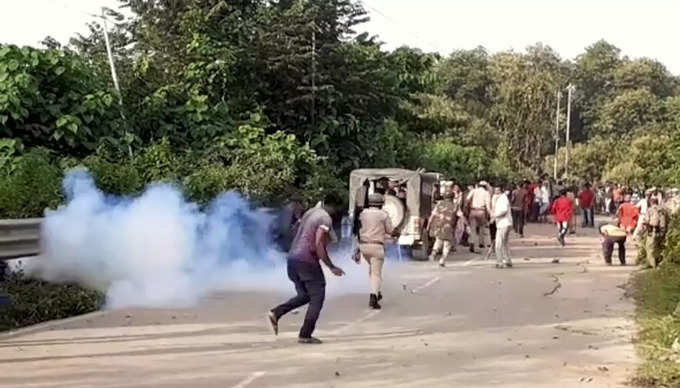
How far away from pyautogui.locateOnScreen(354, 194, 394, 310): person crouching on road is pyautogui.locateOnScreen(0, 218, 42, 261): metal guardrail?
13.5 ft

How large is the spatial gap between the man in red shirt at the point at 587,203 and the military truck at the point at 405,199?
14801 millimetres

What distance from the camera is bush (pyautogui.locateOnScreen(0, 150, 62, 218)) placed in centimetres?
1286

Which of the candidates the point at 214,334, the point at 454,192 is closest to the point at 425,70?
the point at 454,192

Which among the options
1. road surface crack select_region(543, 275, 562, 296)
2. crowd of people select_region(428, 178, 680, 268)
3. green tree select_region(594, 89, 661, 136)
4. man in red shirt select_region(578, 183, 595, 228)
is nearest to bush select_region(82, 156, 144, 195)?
road surface crack select_region(543, 275, 562, 296)

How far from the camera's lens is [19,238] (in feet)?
38.5

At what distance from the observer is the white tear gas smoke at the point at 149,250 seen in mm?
12938

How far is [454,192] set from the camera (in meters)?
23.9

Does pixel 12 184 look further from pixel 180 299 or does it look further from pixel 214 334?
pixel 214 334

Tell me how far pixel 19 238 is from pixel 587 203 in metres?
28.8

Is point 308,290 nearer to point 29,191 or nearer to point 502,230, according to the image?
point 29,191

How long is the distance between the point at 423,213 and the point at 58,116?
28.6 ft

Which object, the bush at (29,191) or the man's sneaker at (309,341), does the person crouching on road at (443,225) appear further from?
the man's sneaker at (309,341)

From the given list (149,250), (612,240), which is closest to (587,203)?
(612,240)

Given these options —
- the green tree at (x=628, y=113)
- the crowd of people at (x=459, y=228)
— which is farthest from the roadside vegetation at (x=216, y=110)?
the green tree at (x=628, y=113)
